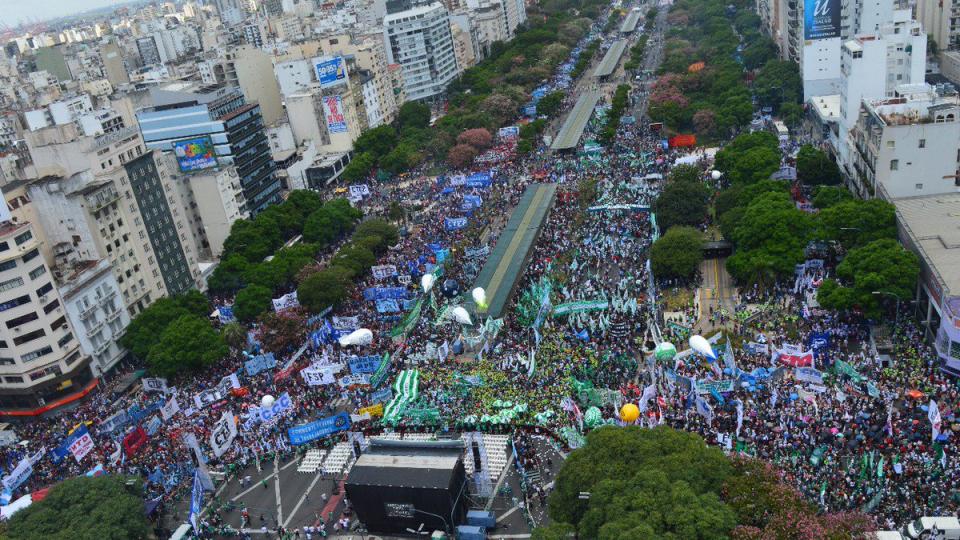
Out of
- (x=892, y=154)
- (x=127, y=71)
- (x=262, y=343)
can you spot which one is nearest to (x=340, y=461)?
(x=262, y=343)

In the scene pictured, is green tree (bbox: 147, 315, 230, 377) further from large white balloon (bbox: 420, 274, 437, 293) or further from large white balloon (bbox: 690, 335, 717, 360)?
large white balloon (bbox: 690, 335, 717, 360)

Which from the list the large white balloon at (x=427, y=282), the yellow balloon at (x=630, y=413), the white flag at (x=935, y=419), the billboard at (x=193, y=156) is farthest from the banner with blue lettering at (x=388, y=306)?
the white flag at (x=935, y=419)

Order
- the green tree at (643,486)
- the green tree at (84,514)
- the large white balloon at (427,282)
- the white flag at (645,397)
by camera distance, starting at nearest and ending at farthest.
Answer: the green tree at (643,486) → the green tree at (84,514) → the white flag at (645,397) → the large white balloon at (427,282)

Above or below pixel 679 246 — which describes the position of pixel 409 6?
above

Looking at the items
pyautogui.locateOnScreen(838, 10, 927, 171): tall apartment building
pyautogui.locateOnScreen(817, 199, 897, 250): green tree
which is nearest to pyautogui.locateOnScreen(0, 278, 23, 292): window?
pyautogui.locateOnScreen(817, 199, 897, 250): green tree

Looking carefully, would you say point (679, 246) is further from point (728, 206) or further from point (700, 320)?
point (728, 206)

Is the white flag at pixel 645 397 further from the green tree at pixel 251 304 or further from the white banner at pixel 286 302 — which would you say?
the green tree at pixel 251 304
